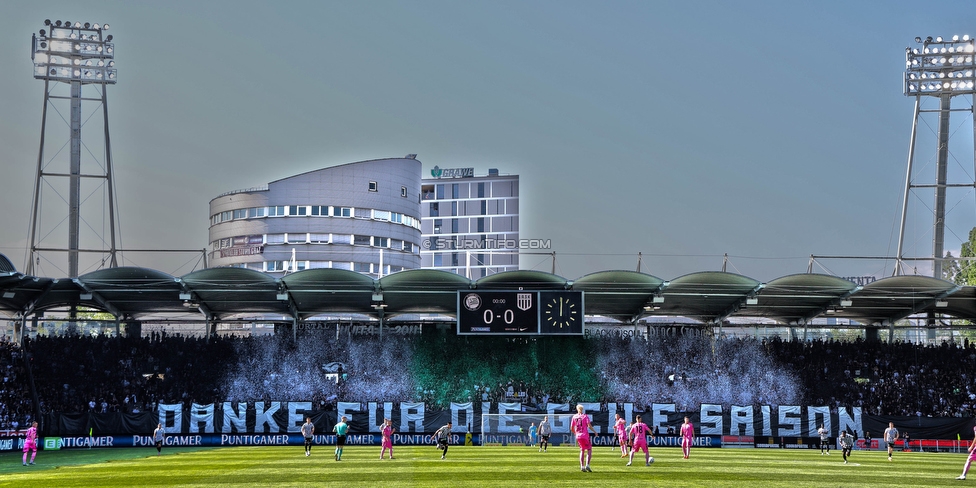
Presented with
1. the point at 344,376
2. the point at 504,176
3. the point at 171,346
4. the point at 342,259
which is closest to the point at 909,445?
the point at 344,376

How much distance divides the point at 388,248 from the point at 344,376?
174 feet

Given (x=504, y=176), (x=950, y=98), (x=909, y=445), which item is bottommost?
(x=909, y=445)

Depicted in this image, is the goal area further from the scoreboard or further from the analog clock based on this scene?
the analog clock

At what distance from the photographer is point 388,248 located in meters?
110

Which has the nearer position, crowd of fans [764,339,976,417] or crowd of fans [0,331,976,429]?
crowd of fans [0,331,976,429]

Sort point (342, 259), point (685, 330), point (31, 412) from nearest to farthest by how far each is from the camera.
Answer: point (31, 412) < point (685, 330) < point (342, 259)

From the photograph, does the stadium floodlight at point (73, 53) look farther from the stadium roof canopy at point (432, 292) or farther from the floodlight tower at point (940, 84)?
the floodlight tower at point (940, 84)

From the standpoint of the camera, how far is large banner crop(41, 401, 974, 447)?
48.9 meters

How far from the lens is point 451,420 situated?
50031 millimetres

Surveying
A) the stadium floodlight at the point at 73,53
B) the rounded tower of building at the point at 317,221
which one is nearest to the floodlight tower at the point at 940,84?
the stadium floodlight at the point at 73,53

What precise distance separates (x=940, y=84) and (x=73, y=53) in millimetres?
52030

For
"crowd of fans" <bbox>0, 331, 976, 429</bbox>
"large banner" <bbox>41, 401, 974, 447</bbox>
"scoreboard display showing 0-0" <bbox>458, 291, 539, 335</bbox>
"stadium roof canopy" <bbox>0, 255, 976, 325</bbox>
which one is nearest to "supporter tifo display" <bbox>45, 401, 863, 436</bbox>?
"large banner" <bbox>41, 401, 974, 447</bbox>

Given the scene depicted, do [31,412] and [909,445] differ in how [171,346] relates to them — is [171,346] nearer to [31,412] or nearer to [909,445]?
[31,412]

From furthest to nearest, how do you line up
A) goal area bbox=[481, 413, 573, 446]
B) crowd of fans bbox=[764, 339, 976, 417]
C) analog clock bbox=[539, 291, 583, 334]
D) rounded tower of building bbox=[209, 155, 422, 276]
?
1. rounded tower of building bbox=[209, 155, 422, 276]
2. crowd of fans bbox=[764, 339, 976, 417]
3. analog clock bbox=[539, 291, 583, 334]
4. goal area bbox=[481, 413, 573, 446]
